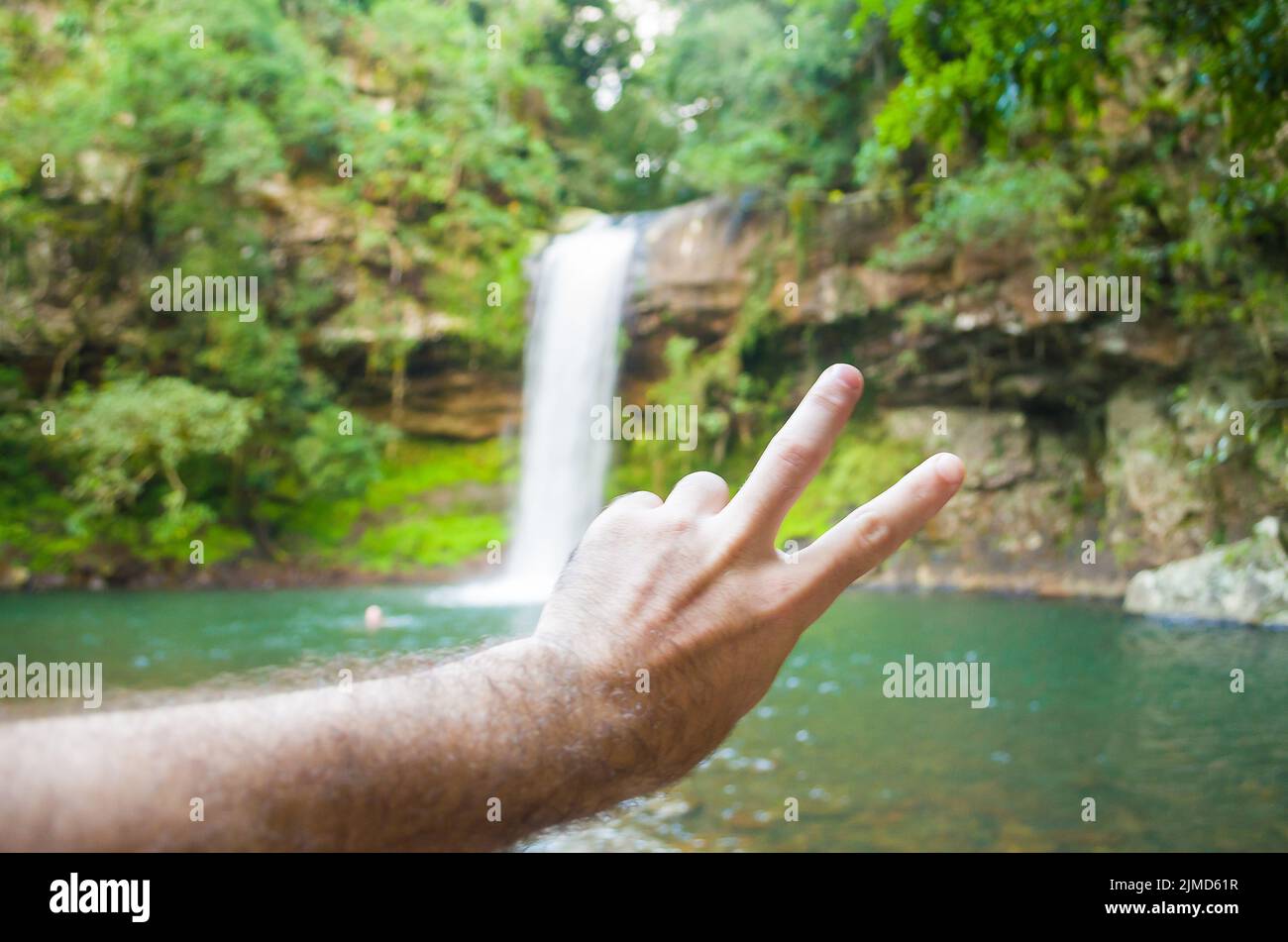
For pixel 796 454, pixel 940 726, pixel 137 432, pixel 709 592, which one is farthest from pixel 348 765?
pixel 137 432

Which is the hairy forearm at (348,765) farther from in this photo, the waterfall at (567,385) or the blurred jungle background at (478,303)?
the waterfall at (567,385)

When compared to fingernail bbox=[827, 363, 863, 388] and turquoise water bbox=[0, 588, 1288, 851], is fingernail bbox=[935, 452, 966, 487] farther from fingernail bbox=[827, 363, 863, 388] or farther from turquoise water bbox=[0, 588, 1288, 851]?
turquoise water bbox=[0, 588, 1288, 851]

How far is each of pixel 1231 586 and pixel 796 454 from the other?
13541 mm

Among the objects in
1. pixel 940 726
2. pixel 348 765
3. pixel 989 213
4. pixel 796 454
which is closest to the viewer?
pixel 348 765

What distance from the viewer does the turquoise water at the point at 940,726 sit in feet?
16.4

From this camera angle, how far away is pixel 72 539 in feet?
60.7

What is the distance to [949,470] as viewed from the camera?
3.85 feet

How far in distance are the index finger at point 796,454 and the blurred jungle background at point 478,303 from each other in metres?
15.0

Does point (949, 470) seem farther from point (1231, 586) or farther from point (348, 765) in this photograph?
point (1231, 586)

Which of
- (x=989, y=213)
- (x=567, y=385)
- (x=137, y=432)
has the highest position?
(x=989, y=213)

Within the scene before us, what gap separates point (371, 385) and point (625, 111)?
1181cm

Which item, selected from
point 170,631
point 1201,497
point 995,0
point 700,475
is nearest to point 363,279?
point 170,631

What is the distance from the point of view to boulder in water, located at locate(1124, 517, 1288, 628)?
1180cm

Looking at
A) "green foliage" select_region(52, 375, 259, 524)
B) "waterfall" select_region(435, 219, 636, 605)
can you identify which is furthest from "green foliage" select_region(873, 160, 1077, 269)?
"green foliage" select_region(52, 375, 259, 524)
